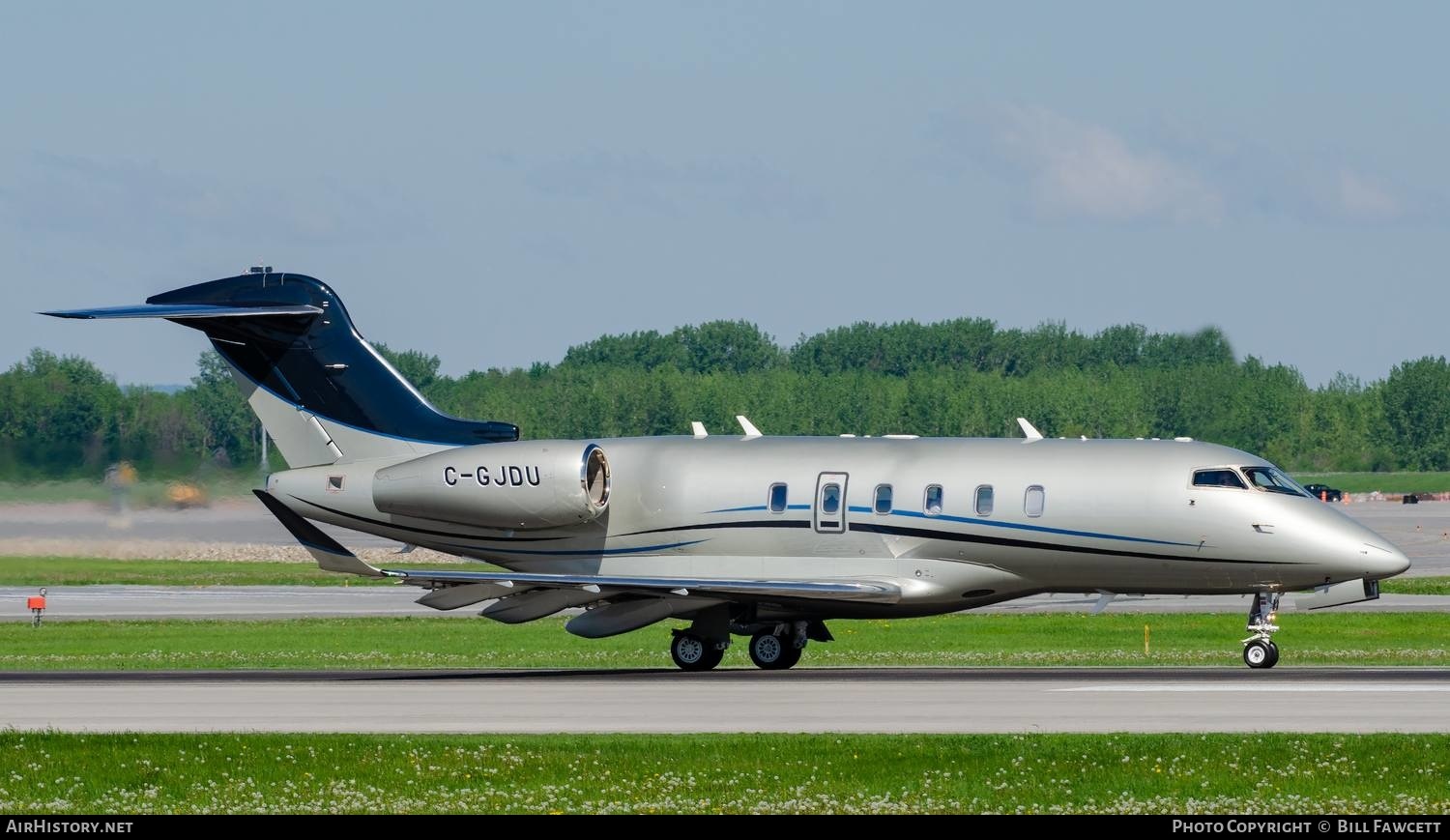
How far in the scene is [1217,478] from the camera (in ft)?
110

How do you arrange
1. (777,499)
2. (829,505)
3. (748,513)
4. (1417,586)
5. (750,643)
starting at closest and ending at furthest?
(829,505)
(777,499)
(748,513)
(750,643)
(1417,586)

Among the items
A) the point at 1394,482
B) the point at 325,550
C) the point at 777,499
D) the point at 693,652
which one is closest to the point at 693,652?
the point at 693,652

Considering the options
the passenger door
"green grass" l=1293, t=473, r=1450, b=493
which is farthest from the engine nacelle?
"green grass" l=1293, t=473, r=1450, b=493

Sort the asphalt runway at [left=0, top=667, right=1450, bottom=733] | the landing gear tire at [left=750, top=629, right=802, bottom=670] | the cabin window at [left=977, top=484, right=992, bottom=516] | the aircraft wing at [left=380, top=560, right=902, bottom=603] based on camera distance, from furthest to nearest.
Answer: the landing gear tire at [left=750, top=629, right=802, bottom=670] → the cabin window at [left=977, top=484, right=992, bottom=516] → the aircraft wing at [left=380, top=560, right=902, bottom=603] → the asphalt runway at [left=0, top=667, right=1450, bottom=733]

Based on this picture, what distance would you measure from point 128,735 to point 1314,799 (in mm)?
12720

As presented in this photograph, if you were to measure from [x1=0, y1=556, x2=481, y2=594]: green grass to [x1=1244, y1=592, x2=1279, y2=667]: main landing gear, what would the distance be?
130 ft

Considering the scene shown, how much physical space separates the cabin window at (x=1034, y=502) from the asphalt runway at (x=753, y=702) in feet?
8.29

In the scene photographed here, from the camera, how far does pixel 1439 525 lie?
112875mm

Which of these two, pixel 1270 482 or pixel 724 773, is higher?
pixel 1270 482

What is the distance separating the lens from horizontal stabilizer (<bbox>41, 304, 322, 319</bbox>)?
36.3m

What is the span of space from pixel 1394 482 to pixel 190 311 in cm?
12106

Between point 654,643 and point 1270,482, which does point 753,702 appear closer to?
point 1270,482

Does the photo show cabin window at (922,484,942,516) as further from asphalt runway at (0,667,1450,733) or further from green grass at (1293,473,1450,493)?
green grass at (1293,473,1450,493)

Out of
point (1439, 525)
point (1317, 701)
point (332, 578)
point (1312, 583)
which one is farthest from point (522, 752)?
point (1439, 525)
